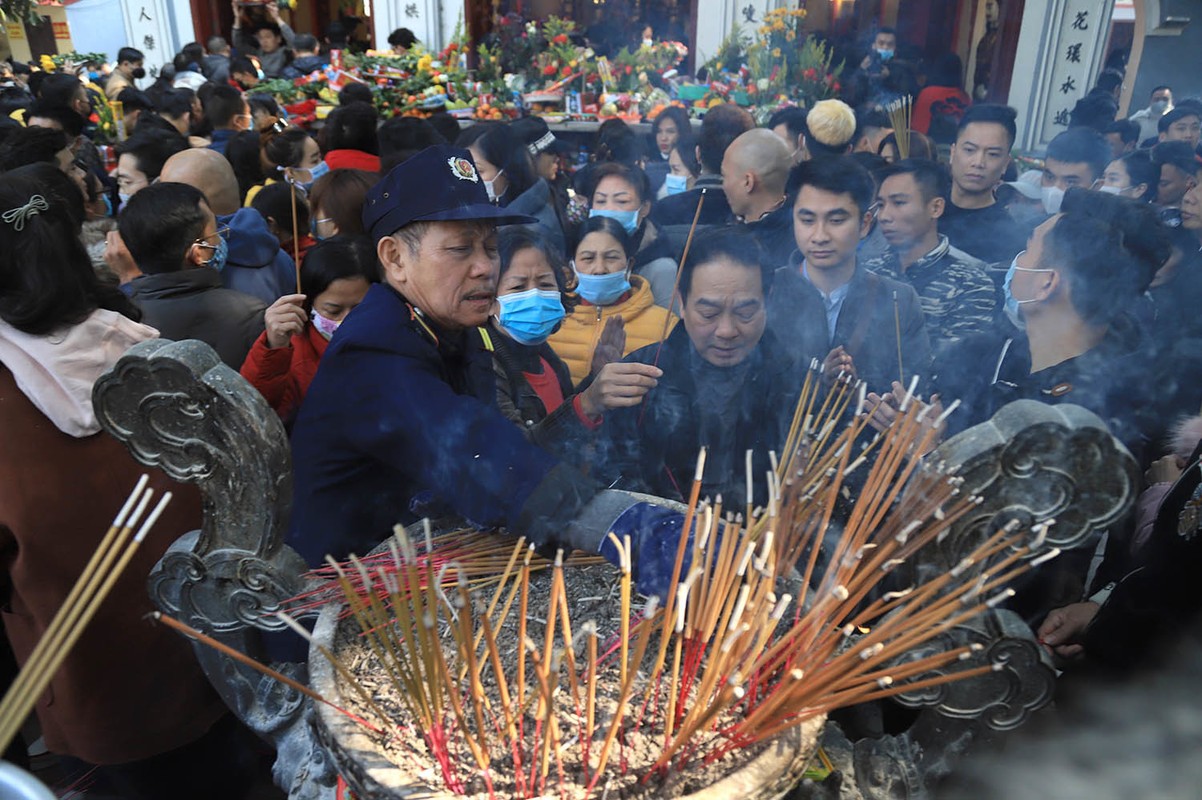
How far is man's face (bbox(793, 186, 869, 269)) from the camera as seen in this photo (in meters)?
2.68

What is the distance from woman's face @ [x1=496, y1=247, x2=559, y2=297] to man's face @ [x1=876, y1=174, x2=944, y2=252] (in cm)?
145

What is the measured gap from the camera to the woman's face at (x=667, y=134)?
5.75m

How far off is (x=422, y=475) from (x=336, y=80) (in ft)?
28.6

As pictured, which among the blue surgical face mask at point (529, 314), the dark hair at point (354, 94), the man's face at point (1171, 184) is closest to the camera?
the blue surgical face mask at point (529, 314)

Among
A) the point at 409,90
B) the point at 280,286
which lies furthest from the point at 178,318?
the point at 409,90

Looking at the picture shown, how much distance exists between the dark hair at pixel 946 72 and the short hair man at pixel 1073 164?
3.96m

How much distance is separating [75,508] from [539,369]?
3.96 feet

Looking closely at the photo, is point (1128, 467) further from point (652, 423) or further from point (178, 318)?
point (178, 318)

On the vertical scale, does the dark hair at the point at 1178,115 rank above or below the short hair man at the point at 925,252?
above

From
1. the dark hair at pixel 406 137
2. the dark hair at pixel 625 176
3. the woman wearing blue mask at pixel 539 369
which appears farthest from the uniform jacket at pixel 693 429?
the dark hair at pixel 406 137

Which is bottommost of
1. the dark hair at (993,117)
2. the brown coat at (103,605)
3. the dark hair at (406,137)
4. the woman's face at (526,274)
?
the brown coat at (103,605)

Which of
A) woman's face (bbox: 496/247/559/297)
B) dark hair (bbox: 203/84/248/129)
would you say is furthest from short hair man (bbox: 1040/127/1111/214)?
dark hair (bbox: 203/84/248/129)

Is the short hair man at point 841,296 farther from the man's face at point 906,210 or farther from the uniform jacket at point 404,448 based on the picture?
the uniform jacket at point 404,448

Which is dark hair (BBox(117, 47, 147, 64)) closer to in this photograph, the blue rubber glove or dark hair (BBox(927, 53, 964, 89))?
dark hair (BBox(927, 53, 964, 89))
